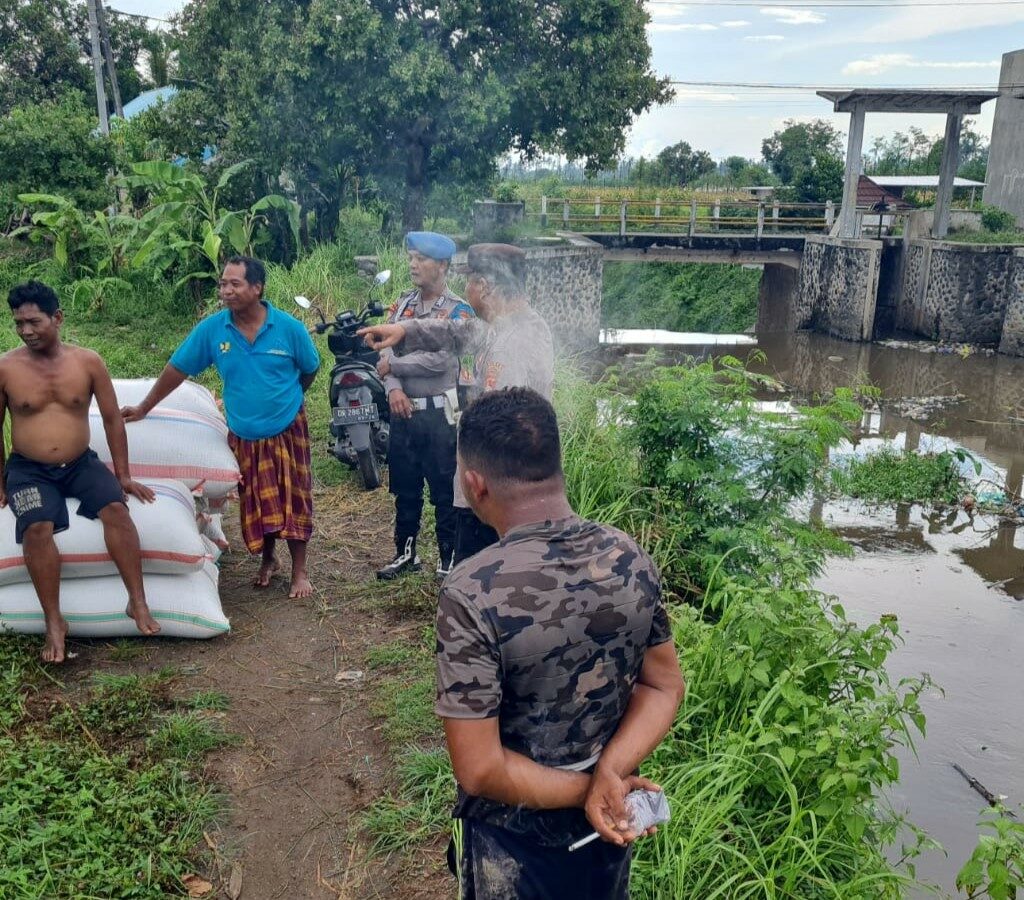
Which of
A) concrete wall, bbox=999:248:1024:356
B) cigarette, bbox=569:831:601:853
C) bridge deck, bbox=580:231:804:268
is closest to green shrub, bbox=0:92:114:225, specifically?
bridge deck, bbox=580:231:804:268

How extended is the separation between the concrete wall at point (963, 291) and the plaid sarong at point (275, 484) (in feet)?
63.3

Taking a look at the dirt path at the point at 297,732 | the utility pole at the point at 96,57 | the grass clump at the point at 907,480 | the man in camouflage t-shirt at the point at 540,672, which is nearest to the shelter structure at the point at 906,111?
the grass clump at the point at 907,480

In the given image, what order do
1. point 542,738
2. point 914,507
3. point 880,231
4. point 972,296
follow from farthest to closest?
point 880,231
point 972,296
point 914,507
point 542,738

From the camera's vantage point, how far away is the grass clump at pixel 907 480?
32.5ft

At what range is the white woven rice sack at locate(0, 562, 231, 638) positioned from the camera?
3836 millimetres

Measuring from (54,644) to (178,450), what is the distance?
3.26ft

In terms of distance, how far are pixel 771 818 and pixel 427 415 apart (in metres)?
2.36

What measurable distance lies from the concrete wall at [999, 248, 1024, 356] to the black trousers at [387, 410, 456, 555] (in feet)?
59.9

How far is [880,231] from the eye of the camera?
2358cm

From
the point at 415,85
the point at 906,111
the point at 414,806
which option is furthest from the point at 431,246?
the point at 906,111

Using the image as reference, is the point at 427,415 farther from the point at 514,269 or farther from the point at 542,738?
the point at 542,738

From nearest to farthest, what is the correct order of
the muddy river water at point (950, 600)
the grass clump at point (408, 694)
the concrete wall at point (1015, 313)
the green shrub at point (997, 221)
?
the grass clump at point (408, 694) < the muddy river water at point (950, 600) < the concrete wall at point (1015, 313) < the green shrub at point (997, 221)

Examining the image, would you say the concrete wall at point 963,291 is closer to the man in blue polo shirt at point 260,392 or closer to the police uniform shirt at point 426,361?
the police uniform shirt at point 426,361

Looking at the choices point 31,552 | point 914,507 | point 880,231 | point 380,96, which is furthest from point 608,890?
point 880,231
